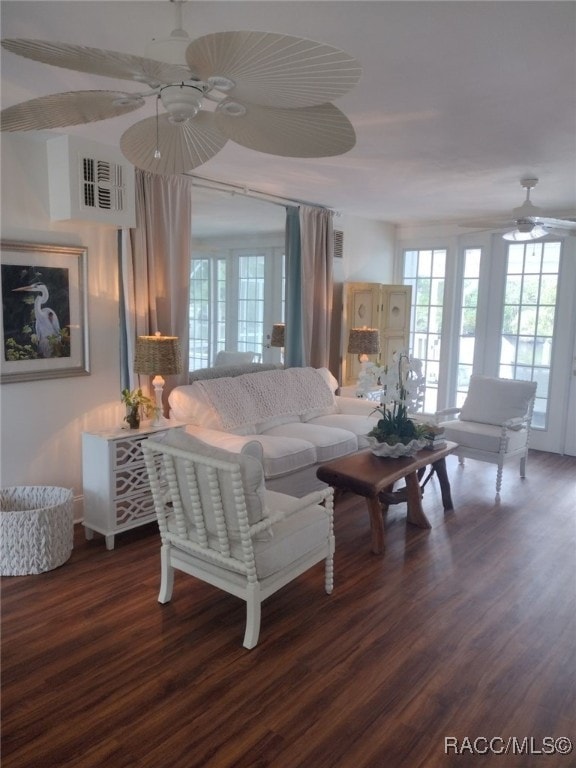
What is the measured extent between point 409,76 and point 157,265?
2264 millimetres

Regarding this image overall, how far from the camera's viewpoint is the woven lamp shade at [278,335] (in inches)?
212

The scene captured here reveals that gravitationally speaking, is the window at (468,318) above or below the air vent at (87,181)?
below

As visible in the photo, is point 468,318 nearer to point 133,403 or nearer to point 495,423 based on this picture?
point 495,423

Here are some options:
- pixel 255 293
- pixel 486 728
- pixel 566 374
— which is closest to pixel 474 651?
pixel 486 728

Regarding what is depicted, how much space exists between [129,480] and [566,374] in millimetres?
4712

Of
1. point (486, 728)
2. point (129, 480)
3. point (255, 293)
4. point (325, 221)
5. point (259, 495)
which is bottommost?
point (486, 728)

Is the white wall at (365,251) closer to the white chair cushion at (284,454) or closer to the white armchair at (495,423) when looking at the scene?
the white armchair at (495,423)

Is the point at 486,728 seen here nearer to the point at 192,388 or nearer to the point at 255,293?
the point at 192,388

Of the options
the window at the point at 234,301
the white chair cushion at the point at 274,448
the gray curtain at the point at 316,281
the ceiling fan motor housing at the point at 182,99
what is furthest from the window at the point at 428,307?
the ceiling fan motor housing at the point at 182,99

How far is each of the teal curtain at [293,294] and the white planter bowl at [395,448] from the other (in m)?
1.79

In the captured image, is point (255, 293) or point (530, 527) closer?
point (530, 527)

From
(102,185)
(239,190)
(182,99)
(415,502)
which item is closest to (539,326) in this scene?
(415,502)

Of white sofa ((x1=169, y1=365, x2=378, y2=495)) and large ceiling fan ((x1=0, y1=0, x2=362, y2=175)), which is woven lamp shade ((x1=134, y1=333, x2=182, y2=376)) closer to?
white sofa ((x1=169, y1=365, x2=378, y2=495))

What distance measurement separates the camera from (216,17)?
2.00 meters
